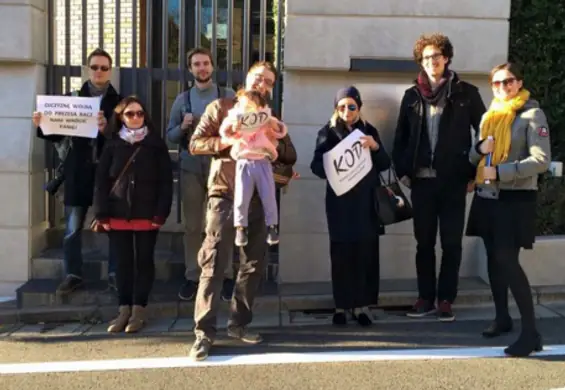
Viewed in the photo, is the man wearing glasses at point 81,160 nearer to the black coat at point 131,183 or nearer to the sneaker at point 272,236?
the black coat at point 131,183

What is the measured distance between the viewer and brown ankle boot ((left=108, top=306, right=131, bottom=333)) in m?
5.43

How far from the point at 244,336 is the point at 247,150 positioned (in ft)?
Result: 4.60

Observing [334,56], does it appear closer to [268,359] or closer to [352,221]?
[352,221]

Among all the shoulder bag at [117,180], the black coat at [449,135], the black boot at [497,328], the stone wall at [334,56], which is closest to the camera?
the black boot at [497,328]

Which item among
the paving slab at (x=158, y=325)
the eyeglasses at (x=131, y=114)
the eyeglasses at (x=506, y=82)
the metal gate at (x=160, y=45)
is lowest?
the paving slab at (x=158, y=325)

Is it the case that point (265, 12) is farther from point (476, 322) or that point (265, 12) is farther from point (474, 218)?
Result: point (476, 322)

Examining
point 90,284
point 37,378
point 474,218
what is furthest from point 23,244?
point 474,218

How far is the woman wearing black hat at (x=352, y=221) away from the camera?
5414 millimetres

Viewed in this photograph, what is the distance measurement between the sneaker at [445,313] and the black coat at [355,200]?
33.6 inches

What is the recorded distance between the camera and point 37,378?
4.46 meters

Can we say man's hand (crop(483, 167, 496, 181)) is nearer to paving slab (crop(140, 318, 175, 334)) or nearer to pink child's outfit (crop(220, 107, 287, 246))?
pink child's outfit (crop(220, 107, 287, 246))

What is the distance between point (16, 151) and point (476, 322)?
4.37 meters

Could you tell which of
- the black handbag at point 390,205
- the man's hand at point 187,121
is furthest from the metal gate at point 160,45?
the black handbag at point 390,205

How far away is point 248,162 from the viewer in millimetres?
A: 4750
